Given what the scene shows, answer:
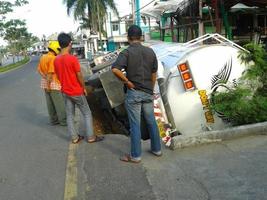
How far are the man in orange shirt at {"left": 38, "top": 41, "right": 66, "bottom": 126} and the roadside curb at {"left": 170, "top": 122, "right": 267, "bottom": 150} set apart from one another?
10.1ft

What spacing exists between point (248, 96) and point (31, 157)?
3823 millimetres

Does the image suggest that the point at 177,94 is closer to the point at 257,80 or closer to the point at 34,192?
the point at 257,80

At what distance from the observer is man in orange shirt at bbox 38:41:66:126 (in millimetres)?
7816

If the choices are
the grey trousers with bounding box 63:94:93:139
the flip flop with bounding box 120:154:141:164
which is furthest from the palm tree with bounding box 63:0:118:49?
the flip flop with bounding box 120:154:141:164

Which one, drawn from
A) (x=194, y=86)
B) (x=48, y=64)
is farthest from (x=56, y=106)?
(x=194, y=86)

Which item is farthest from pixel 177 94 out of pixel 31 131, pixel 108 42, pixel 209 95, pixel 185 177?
pixel 108 42

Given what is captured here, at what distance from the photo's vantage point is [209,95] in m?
7.04

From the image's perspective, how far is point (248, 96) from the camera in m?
6.92

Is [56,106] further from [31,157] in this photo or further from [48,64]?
[31,157]

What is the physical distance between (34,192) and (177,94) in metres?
3.31

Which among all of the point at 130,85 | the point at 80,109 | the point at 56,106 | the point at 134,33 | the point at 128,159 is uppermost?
the point at 134,33

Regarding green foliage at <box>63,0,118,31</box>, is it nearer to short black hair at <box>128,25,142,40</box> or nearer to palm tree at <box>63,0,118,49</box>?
palm tree at <box>63,0,118,49</box>

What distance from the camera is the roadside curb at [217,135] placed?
19.5 feet

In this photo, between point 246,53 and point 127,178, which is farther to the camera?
point 246,53
